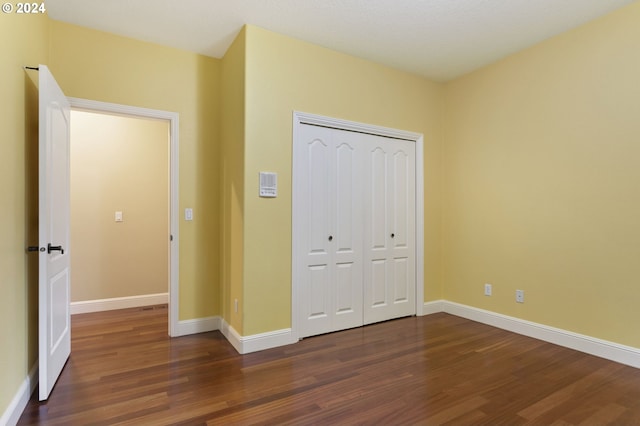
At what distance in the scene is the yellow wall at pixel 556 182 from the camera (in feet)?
8.62

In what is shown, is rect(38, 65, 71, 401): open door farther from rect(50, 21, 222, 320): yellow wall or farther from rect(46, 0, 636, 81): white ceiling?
rect(46, 0, 636, 81): white ceiling

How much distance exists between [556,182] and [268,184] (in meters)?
2.65

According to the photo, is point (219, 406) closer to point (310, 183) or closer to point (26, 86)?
point (310, 183)

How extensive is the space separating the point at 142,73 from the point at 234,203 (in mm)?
1508

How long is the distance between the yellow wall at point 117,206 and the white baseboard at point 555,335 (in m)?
3.67

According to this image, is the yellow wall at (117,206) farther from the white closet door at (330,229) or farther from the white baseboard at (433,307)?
the white baseboard at (433,307)

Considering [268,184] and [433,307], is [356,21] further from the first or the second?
[433,307]

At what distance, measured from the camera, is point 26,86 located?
2.12m

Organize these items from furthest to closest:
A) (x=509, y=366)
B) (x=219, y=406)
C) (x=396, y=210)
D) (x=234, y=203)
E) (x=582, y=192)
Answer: (x=396, y=210)
(x=234, y=203)
(x=582, y=192)
(x=509, y=366)
(x=219, y=406)

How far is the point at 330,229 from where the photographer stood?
332 centimetres

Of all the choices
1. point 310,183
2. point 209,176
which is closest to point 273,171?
point 310,183

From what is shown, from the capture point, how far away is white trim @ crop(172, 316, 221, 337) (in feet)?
10.6

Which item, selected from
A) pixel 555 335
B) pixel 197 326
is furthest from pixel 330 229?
pixel 555 335

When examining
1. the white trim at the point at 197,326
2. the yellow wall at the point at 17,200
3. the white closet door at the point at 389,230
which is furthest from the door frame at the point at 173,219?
the white closet door at the point at 389,230
